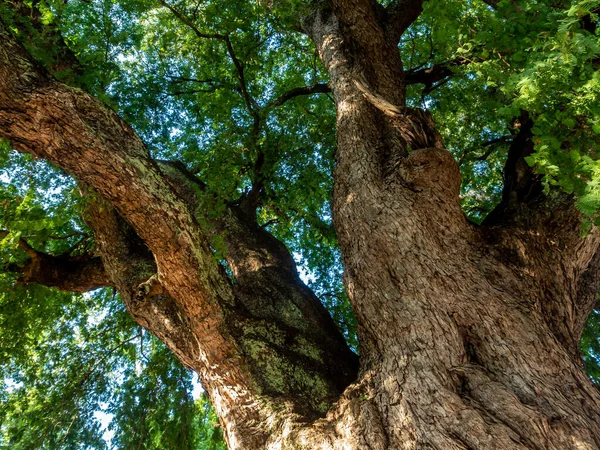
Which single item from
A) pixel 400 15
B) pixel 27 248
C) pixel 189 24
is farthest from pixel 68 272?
pixel 400 15

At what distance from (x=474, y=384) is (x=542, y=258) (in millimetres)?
1429

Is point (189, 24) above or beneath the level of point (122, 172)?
above

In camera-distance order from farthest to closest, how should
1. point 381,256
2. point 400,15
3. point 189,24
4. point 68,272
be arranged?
1. point 189,24
2. point 400,15
3. point 68,272
4. point 381,256

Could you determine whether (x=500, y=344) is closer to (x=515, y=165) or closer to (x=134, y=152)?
(x=515, y=165)

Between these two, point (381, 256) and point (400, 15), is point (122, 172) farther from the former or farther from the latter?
point (400, 15)

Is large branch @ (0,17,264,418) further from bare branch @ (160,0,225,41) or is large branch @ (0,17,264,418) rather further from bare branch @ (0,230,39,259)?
bare branch @ (160,0,225,41)

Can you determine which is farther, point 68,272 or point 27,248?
point 68,272

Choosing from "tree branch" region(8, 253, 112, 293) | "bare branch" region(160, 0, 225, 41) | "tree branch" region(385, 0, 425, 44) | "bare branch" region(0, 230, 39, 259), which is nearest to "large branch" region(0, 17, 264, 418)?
"bare branch" region(0, 230, 39, 259)

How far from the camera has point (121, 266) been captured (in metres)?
4.00

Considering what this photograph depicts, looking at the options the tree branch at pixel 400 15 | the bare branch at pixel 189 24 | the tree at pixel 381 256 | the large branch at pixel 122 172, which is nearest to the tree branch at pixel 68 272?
the tree at pixel 381 256

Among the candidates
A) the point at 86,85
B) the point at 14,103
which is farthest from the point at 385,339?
the point at 86,85

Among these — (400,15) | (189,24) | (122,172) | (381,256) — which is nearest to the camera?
(122,172)

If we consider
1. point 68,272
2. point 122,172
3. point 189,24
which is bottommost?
Answer: point 122,172

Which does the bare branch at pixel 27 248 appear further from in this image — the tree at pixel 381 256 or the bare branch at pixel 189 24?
the bare branch at pixel 189 24
